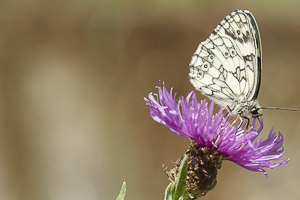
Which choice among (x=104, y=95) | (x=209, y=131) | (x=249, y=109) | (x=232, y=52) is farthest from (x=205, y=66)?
(x=104, y=95)

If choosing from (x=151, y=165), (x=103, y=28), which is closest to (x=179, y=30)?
(x=103, y=28)

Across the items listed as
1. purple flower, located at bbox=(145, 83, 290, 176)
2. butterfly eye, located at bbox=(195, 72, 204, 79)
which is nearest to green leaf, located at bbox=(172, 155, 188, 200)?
purple flower, located at bbox=(145, 83, 290, 176)

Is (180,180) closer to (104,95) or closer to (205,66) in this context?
(205,66)

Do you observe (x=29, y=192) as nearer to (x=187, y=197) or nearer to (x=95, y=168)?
(x=95, y=168)

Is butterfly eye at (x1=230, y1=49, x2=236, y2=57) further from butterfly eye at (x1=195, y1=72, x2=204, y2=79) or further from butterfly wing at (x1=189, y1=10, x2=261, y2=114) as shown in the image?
butterfly eye at (x1=195, y1=72, x2=204, y2=79)

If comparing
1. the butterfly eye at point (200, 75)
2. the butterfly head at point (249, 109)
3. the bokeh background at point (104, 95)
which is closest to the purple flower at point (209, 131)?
the butterfly head at point (249, 109)

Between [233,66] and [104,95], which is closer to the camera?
[233,66]
